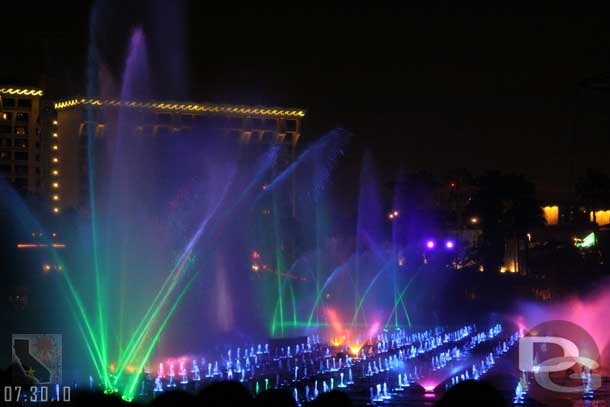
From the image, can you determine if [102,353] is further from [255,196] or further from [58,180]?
[58,180]

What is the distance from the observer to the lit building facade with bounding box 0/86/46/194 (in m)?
93.7

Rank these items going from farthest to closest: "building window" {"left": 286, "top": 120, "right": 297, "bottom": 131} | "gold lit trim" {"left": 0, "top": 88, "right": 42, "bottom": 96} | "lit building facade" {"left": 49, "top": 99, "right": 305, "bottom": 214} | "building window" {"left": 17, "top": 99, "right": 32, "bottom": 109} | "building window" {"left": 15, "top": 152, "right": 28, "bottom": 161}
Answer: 1. "building window" {"left": 286, "top": 120, "right": 297, "bottom": 131}
2. "building window" {"left": 17, "top": 99, "right": 32, "bottom": 109}
3. "gold lit trim" {"left": 0, "top": 88, "right": 42, "bottom": 96}
4. "building window" {"left": 15, "top": 152, "right": 28, "bottom": 161}
5. "lit building facade" {"left": 49, "top": 99, "right": 305, "bottom": 214}

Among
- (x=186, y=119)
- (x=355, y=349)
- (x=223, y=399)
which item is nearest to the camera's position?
(x=223, y=399)

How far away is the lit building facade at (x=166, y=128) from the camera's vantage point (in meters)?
90.7

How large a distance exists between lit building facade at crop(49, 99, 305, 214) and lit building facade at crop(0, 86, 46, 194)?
1.43m

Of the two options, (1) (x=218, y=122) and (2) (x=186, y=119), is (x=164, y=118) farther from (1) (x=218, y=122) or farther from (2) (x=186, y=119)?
(1) (x=218, y=122)

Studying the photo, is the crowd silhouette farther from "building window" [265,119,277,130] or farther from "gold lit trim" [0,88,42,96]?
"building window" [265,119,277,130]

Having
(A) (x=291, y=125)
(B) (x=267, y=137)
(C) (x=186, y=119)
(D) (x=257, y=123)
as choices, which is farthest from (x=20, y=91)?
(A) (x=291, y=125)

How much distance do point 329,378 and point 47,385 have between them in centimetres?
799

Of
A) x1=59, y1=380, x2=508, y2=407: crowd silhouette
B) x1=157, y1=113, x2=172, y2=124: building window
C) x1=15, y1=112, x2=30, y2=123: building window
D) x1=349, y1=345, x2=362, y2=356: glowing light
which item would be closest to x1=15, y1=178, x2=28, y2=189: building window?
Result: x1=15, y1=112, x2=30, y2=123: building window

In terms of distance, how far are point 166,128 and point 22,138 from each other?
14.8 m

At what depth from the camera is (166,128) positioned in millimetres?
94625

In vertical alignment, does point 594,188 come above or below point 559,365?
above

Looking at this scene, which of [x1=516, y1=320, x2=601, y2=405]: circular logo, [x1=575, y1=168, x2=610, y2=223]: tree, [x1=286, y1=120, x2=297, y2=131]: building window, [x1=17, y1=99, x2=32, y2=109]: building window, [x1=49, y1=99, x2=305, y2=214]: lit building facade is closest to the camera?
[x1=516, y1=320, x2=601, y2=405]: circular logo
